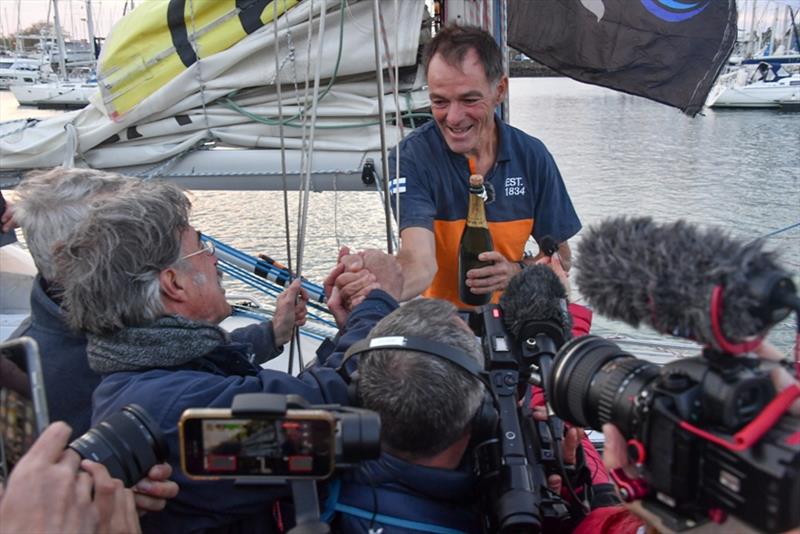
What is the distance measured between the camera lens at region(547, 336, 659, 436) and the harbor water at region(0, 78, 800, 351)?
105 inches

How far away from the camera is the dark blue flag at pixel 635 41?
10.3 ft

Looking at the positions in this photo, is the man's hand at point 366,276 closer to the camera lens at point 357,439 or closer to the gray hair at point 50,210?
the gray hair at point 50,210

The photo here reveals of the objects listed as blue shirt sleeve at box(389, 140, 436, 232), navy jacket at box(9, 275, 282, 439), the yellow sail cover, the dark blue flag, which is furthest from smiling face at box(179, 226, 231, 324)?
the dark blue flag

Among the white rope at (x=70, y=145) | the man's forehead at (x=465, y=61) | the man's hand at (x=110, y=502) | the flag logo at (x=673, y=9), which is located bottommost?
the man's hand at (x=110, y=502)

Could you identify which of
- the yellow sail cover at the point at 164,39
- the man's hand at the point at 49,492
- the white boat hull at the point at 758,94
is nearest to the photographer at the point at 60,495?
the man's hand at the point at 49,492

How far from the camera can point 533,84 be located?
40906 millimetres

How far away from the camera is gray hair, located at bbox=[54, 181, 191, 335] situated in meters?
1.59

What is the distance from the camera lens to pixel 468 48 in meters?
2.37

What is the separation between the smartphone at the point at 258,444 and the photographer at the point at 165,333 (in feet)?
0.66

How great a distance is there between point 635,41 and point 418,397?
2.50 metres

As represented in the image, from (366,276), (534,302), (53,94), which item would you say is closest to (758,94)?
(53,94)

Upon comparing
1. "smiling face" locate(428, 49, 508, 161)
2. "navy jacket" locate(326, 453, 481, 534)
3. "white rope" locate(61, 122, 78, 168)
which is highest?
"smiling face" locate(428, 49, 508, 161)

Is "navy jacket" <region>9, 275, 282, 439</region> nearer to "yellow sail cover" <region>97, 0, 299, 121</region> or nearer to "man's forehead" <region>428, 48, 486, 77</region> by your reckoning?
"man's forehead" <region>428, 48, 486, 77</region>

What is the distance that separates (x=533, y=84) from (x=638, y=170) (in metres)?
28.1
